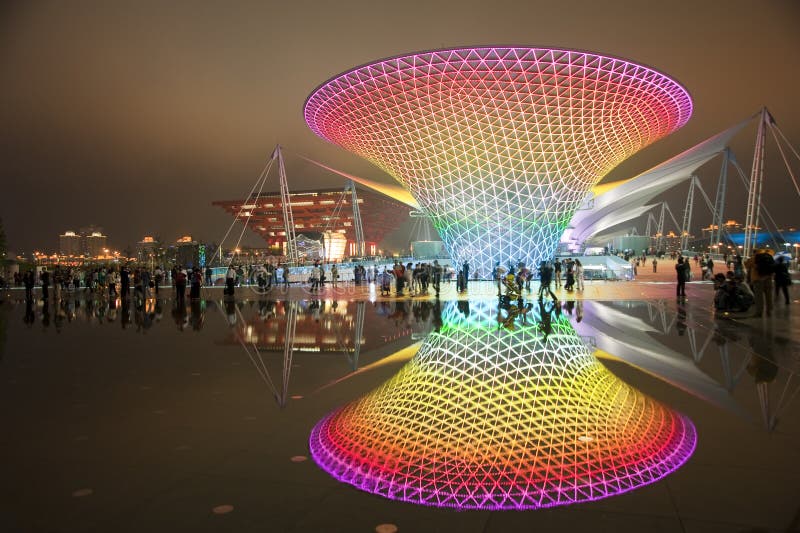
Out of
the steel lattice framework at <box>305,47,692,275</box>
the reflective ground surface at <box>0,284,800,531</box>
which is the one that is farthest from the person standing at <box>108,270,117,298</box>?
the reflective ground surface at <box>0,284,800,531</box>

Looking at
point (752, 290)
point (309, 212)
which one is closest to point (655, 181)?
point (752, 290)

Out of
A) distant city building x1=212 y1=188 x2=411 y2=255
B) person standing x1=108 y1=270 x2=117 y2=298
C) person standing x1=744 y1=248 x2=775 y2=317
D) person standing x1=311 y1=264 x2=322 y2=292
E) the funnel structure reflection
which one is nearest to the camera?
the funnel structure reflection

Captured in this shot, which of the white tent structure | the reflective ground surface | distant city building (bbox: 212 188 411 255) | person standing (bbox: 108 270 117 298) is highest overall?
distant city building (bbox: 212 188 411 255)

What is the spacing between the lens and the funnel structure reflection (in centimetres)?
390

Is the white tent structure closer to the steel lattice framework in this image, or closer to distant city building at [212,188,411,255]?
the steel lattice framework

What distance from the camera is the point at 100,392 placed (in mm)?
6977

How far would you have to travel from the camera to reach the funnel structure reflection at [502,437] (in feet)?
12.8

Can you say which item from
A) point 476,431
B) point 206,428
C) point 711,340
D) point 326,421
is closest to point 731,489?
point 476,431

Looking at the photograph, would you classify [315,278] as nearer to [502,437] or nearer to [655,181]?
[502,437]

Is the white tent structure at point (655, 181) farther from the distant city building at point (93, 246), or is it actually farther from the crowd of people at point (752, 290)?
the distant city building at point (93, 246)

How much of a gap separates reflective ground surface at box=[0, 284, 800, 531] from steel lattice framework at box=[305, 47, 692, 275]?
17394 millimetres

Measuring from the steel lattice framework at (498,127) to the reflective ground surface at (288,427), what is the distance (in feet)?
57.1

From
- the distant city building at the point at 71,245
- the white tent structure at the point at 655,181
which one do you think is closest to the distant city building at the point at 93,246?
the distant city building at the point at 71,245

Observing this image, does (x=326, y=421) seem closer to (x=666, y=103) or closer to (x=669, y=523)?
(x=669, y=523)
